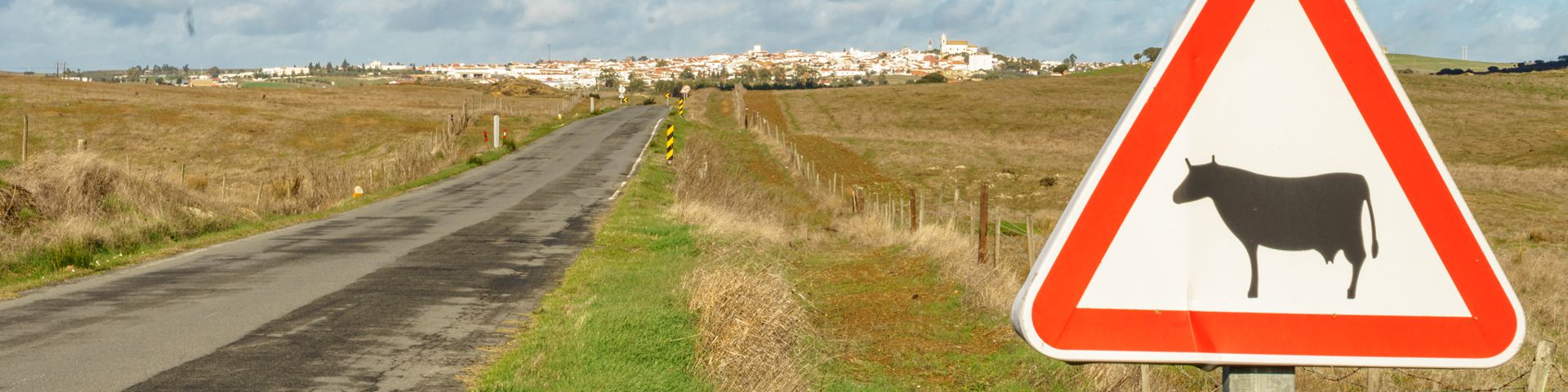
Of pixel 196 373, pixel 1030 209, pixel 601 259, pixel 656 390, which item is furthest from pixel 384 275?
pixel 1030 209

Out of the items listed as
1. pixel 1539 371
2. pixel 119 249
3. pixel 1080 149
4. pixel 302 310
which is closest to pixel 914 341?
pixel 1539 371

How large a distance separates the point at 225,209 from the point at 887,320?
12.4 meters

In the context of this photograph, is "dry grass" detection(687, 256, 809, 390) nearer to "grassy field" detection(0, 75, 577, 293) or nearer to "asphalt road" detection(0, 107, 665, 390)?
"asphalt road" detection(0, 107, 665, 390)

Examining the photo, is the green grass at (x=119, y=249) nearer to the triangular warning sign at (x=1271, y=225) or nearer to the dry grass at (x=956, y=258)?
the dry grass at (x=956, y=258)

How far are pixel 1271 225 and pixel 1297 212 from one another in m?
0.07

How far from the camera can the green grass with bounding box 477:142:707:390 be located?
7.31 m

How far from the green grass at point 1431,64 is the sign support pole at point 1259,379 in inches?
6316

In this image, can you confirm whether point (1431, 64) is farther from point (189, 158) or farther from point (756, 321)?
point (756, 321)

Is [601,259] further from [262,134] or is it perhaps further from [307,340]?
[262,134]

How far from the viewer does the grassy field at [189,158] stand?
14.9 meters

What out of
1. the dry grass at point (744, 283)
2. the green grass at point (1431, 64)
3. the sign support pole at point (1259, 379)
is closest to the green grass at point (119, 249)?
the dry grass at point (744, 283)

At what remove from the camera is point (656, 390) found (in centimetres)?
714

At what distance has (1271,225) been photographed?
256 cm

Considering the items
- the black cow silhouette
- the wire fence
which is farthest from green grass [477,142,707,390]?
the black cow silhouette
